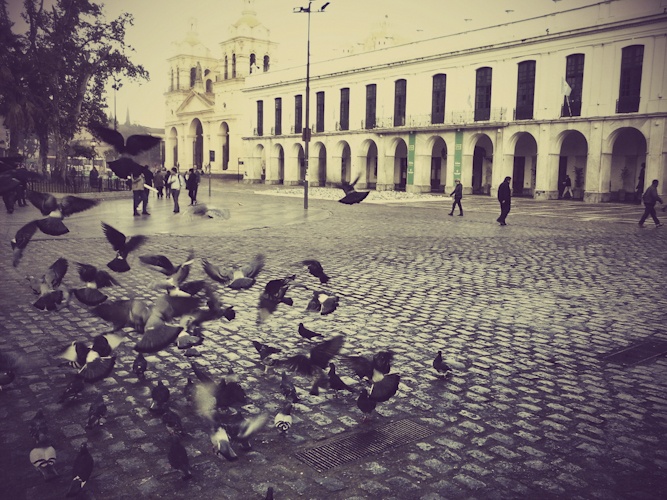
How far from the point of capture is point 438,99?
42.1 metres

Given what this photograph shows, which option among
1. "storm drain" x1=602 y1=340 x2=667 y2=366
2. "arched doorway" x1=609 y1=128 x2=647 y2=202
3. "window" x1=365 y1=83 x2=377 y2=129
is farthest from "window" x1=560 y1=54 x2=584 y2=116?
"storm drain" x1=602 y1=340 x2=667 y2=366

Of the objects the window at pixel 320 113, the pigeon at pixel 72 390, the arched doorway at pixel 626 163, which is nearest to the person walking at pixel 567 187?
the arched doorway at pixel 626 163

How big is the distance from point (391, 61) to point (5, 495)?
45583mm

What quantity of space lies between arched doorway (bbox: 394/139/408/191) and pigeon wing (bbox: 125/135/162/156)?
147ft

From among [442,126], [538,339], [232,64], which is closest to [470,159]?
[442,126]

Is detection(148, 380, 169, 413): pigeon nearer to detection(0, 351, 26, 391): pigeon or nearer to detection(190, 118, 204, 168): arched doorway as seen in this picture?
detection(0, 351, 26, 391): pigeon

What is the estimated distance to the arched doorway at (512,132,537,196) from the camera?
38969 millimetres

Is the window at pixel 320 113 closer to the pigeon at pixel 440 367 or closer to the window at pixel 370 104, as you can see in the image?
the window at pixel 370 104

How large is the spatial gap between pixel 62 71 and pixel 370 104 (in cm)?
2470

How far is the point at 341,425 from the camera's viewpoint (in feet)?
12.5

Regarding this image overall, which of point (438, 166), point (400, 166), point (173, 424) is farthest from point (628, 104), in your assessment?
point (173, 424)

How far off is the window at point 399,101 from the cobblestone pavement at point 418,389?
3597cm

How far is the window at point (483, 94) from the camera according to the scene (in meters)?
38.8

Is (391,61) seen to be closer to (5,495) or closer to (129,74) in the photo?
(129,74)
